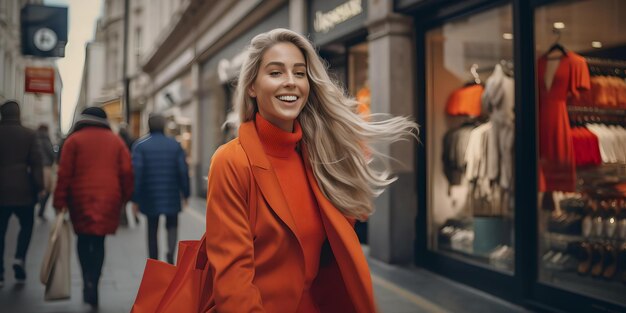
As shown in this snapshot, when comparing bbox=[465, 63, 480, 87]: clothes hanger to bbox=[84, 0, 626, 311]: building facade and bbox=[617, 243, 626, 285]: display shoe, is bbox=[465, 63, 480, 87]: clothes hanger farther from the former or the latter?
bbox=[617, 243, 626, 285]: display shoe

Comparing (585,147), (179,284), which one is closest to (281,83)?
(179,284)

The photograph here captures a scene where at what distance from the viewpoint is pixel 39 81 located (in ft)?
37.2

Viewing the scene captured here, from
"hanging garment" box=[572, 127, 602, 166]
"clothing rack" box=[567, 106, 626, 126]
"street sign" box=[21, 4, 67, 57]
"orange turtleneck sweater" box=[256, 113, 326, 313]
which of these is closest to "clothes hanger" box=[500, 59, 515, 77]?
"clothing rack" box=[567, 106, 626, 126]

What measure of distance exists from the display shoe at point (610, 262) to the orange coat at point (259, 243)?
3.94 metres

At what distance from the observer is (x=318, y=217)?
212cm

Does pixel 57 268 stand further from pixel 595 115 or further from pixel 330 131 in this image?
pixel 595 115

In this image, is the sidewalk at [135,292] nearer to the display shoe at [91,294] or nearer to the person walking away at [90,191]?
the display shoe at [91,294]

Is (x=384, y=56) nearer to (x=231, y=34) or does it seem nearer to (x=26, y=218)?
(x=26, y=218)

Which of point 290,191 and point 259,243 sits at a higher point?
point 290,191

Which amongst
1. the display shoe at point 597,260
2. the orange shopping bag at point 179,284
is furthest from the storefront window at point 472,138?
the orange shopping bag at point 179,284

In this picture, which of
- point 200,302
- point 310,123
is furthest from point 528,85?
point 200,302

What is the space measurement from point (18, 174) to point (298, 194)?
5870mm

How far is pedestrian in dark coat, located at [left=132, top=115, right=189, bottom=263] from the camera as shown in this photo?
7.12 m

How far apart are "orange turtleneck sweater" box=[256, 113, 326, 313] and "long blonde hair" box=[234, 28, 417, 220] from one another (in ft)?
0.22
